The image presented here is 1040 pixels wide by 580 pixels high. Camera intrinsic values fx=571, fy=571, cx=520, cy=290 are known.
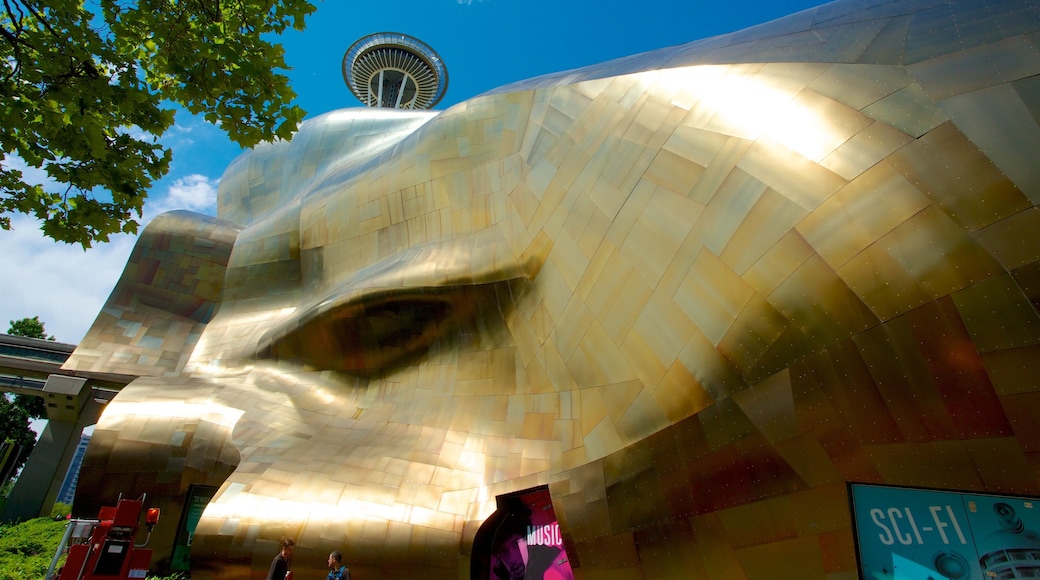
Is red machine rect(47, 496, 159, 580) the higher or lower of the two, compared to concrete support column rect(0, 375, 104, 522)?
lower

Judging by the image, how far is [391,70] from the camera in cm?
4184

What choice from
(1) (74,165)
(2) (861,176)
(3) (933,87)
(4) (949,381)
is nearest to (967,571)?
(4) (949,381)

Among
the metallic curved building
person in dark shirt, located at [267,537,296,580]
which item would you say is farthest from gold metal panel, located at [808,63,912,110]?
person in dark shirt, located at [267,537,296,580]

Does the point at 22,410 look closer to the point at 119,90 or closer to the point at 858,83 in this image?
the point at 119,90

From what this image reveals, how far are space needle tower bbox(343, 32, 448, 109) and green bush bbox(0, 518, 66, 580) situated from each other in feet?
111

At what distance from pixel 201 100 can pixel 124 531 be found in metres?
5.10

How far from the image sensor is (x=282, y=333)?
12227mm

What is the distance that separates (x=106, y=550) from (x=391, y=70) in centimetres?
4042

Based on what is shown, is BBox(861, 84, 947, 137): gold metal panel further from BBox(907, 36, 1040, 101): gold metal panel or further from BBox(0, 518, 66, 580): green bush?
BBox(0, 518, 66, 580): green bush

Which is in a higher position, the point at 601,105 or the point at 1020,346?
the point at 601,105

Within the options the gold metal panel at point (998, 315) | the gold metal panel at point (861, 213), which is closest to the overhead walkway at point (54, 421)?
the gold metal panel at point (861, 213)

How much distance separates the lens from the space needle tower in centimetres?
4097

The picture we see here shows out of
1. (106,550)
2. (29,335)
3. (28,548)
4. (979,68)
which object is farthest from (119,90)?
(29,335)

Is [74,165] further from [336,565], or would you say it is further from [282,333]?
[282,333]
